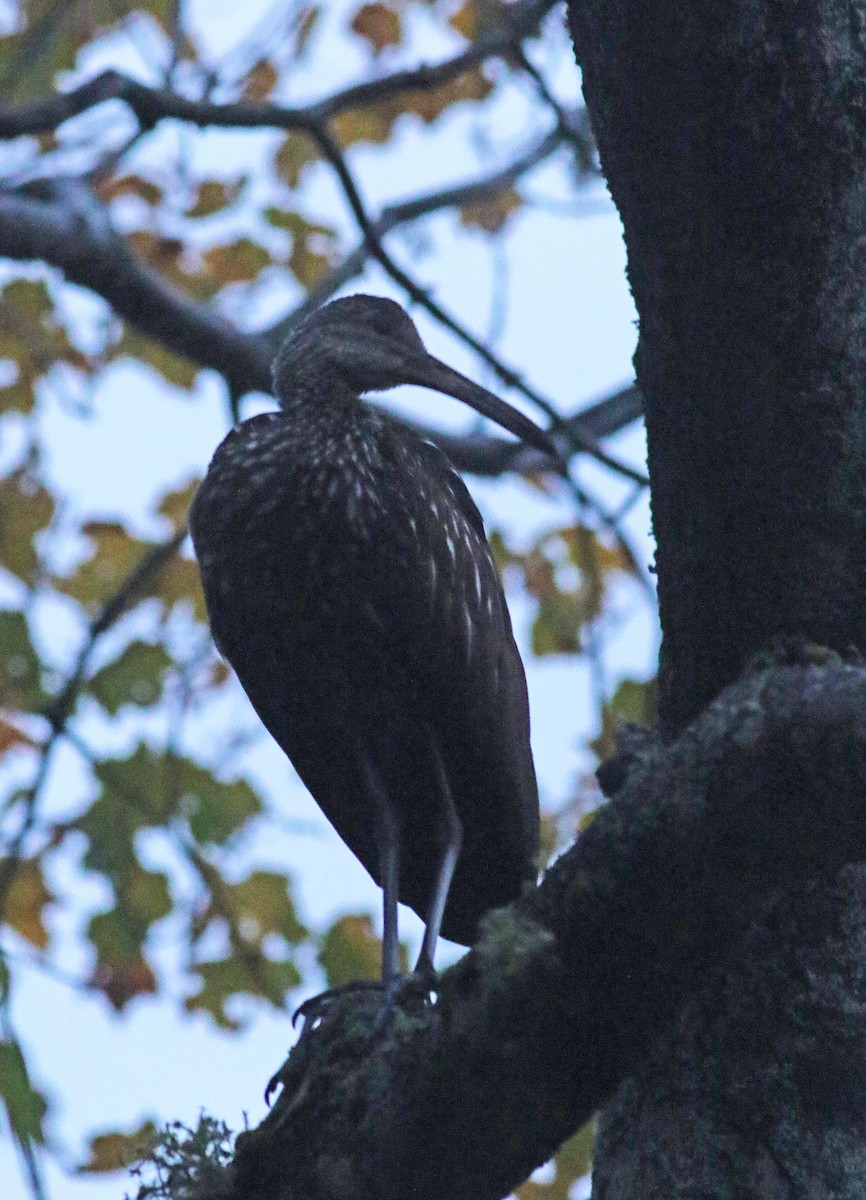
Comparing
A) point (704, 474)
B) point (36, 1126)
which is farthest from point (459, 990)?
point (36, 1126)

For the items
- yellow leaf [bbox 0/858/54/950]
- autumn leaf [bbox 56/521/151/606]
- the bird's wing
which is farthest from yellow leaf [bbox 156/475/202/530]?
the bird's wing

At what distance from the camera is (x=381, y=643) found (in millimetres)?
3994

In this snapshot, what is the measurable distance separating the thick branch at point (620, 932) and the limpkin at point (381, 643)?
1308 millimetres

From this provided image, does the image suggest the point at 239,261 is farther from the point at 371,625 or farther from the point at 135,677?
the point at 371,625

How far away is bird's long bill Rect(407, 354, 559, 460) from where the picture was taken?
4.95 metres

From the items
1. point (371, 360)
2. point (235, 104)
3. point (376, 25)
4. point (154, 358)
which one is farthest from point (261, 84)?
point (371, 360)

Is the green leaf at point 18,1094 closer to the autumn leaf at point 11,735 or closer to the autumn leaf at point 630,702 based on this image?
the autumn leaf at point 630,702

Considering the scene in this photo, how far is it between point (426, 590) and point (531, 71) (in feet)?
8.95

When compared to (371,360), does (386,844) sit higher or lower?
lower

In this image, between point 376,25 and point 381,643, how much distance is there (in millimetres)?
6083

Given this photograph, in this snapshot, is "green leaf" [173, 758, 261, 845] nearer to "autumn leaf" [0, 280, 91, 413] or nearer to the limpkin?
the limpkin

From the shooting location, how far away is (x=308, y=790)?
4.44m

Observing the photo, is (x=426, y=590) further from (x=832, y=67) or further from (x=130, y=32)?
(x=130, y=32)

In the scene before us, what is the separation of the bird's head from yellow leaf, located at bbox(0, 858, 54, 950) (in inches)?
135
